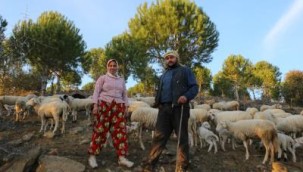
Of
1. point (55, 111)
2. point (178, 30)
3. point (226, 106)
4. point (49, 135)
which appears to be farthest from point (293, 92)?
point (49, 135)

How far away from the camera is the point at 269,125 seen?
1043 cm

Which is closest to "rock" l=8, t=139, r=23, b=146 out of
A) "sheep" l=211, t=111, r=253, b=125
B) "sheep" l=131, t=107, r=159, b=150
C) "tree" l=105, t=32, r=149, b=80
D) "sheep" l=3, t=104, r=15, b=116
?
"sheep" l=131, t=107, r=159, b=150

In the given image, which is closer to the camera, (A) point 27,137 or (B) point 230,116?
(A) point 27,137

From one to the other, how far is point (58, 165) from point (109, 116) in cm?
149

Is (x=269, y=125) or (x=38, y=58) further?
(x=38, y=58)

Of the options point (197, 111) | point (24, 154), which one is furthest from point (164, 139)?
point (197, 111)

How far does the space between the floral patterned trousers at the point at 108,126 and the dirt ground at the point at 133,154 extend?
49 centimetres

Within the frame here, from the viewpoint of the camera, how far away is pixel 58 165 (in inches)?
311

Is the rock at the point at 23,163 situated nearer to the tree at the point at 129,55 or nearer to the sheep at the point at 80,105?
the sheep at the point at 80,105

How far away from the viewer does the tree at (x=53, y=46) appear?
34.9 meters

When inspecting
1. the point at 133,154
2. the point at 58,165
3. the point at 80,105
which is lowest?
the point at 58,165

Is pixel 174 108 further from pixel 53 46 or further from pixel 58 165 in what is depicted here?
pixel 53 46

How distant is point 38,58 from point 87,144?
2729 cm

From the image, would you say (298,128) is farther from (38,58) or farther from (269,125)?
(38,58)
